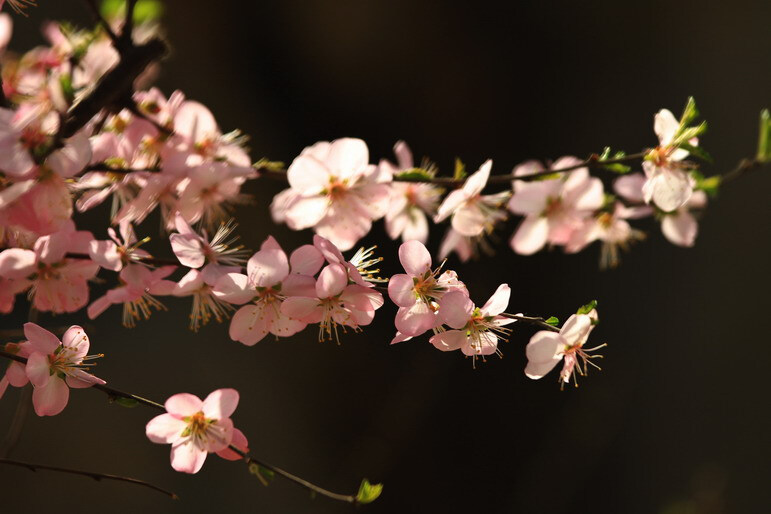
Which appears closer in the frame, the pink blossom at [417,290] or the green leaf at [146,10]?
the pink blossom at [417,290]

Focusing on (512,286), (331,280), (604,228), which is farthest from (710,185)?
(512,286)

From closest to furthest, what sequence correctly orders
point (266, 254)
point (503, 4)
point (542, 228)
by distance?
1. point (266, 254)
2. point (542, 228)
3. point (503, 4)

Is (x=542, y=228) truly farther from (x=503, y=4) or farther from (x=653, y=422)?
(x=653, y=422)

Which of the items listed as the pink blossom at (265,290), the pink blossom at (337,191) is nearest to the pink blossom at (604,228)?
the pink blossom at (337,191)

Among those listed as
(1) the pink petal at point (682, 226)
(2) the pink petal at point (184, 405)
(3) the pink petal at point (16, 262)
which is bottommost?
(1) the pink petal at point (682, 226)

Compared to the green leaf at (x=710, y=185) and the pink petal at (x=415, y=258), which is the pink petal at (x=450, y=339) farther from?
the green leaf at (x=710, y=185)

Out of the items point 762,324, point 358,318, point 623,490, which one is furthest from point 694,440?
point 358,318

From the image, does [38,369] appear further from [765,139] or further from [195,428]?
[765,139]

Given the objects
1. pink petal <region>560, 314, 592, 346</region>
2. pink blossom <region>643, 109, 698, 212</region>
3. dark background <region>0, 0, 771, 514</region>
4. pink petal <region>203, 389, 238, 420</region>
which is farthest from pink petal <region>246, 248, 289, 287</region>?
dark background <region>0, 0, 771, 514</region>
